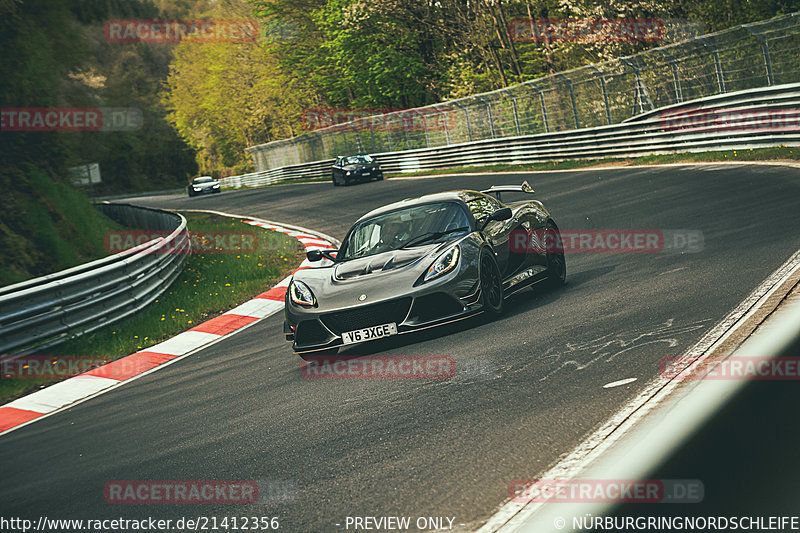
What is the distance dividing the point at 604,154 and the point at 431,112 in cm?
1316

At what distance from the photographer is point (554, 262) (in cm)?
924

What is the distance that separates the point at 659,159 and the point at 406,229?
50.6 feet

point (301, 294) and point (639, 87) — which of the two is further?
point (639, 87)

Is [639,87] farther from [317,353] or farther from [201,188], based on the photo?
[201,188]

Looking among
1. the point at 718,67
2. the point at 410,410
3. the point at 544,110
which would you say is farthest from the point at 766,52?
the point at 410,410

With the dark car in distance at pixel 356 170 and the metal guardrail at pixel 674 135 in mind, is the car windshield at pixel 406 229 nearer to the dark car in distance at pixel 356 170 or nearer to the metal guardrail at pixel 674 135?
the metal guardrail at pixel 674 135

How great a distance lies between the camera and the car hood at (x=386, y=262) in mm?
7668

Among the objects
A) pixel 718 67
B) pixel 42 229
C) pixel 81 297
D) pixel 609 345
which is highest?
pixel 718 67

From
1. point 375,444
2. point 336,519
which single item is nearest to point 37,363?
point 375,444

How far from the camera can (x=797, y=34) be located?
17219mm

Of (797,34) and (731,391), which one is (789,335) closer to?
(731,391)

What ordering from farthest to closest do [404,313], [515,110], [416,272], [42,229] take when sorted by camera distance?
[515,110] < [42,229] < [416,272] < [404,313]

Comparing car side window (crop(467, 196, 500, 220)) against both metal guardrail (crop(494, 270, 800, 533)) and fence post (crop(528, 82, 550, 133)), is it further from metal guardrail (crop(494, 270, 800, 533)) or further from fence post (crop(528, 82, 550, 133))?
fence post (crop(528, 82, 550, 133))

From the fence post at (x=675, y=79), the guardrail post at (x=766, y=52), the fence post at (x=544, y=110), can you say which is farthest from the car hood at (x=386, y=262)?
the fence post at (x=544, y=110)
